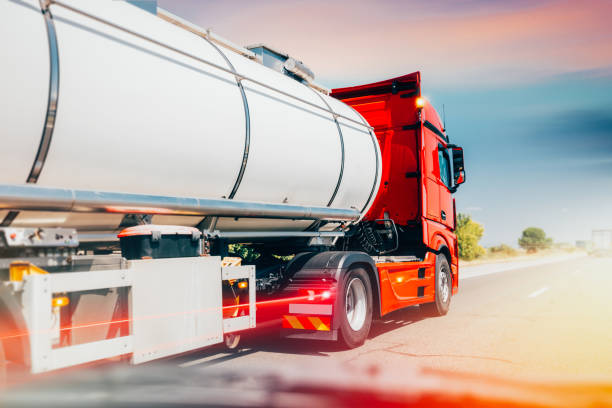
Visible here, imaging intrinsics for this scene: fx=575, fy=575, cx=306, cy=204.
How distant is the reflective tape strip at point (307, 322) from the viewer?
6.47 meters

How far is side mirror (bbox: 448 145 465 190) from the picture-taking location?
35.7ft

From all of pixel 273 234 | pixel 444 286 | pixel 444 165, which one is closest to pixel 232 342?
pixel 273 234

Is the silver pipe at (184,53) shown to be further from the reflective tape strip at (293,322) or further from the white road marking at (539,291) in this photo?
the white road marking at (539,291)

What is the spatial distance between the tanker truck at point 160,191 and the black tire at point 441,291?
183 cm

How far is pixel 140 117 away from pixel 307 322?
3137mm

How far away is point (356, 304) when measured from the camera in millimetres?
7211

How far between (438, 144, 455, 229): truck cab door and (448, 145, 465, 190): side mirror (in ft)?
0.28

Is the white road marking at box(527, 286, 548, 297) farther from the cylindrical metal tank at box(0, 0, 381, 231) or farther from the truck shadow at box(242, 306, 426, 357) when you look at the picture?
the cylindrical metal tank at box(0, 0, 381, 231)

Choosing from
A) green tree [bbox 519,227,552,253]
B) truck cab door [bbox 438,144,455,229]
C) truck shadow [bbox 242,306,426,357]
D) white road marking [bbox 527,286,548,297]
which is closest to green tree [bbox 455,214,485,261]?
white road marking [bbox 527,286,548,297]

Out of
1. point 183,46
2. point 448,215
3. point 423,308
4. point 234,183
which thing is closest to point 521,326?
point 423,308

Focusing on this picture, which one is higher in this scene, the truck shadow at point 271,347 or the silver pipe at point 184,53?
the silver pipe at point 184,53

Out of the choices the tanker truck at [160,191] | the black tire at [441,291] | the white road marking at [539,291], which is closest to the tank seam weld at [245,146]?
the tanker truck at [160,191]

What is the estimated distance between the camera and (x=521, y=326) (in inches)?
348

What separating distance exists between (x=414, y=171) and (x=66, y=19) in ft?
20.9
